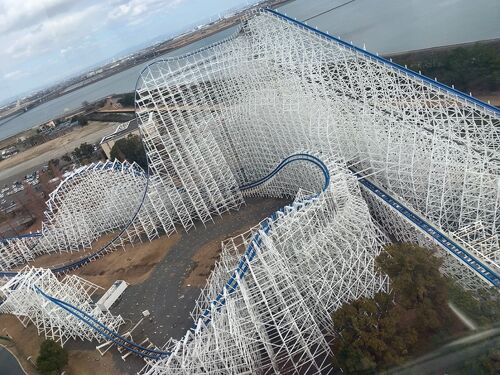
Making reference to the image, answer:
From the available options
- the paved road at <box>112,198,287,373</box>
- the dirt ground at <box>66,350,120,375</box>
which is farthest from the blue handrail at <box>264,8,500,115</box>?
the dirt ground at <box>66,350,120,375</box>

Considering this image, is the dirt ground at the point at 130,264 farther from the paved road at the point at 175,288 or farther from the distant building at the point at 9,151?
the distant building at the point at 9,151

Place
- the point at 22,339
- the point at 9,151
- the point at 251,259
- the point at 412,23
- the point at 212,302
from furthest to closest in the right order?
the point at 9,151, the point at 412,23, the point at 22,339, the point at 251,259, the point at 212,302

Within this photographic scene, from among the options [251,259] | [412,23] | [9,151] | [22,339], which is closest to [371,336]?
[251,259]

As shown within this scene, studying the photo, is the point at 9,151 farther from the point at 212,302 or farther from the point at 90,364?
the point at 212,302

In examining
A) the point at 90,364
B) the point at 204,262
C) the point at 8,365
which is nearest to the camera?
the point at 90,364

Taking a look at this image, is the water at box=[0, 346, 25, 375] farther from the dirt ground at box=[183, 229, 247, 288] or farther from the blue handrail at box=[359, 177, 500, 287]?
the blue handrail at box=[359, 177, 500, 287]

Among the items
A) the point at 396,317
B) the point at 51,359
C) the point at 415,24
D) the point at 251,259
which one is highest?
the point at 251,259

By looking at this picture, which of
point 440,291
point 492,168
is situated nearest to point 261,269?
point 440,291

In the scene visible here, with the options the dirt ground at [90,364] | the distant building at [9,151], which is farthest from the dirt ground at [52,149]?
the dirt ground at [90,364]
